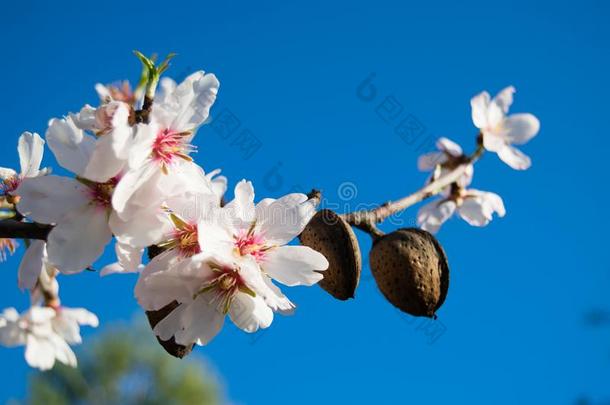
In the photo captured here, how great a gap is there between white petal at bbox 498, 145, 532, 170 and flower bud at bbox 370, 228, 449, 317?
0.73 m

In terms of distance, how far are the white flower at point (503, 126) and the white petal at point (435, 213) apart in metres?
0.24

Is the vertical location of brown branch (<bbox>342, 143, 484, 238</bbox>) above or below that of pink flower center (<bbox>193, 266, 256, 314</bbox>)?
above

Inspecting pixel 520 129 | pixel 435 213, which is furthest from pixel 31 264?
pixel 520 129

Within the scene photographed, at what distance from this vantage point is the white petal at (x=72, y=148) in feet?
3.28

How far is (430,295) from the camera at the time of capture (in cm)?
138

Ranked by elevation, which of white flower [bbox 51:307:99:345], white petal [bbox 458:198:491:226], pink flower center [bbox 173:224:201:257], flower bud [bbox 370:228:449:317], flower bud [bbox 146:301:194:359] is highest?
white petal [bbox 458:198:491:226]

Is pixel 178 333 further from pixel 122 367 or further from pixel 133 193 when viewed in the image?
pixel 122 367

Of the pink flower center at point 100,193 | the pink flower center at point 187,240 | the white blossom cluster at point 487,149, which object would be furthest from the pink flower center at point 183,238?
the white blossom cluster at point 487,149

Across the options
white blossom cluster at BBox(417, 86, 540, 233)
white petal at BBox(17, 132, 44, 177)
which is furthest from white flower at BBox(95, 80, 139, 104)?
white blossom cluster at BBox(417, 86, 540, 233)

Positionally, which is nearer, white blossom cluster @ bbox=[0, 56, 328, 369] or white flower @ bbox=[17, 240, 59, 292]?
white blossom cluster @ bbox=[0, 56, 328, 369]

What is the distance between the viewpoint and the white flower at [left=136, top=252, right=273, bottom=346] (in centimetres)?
98

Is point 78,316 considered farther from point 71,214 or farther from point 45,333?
point 71,214

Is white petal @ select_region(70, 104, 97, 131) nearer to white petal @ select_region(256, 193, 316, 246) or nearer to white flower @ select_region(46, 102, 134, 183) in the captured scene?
white flower @ select_region(46, 102, 134, 183)

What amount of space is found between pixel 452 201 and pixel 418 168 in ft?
1.00
